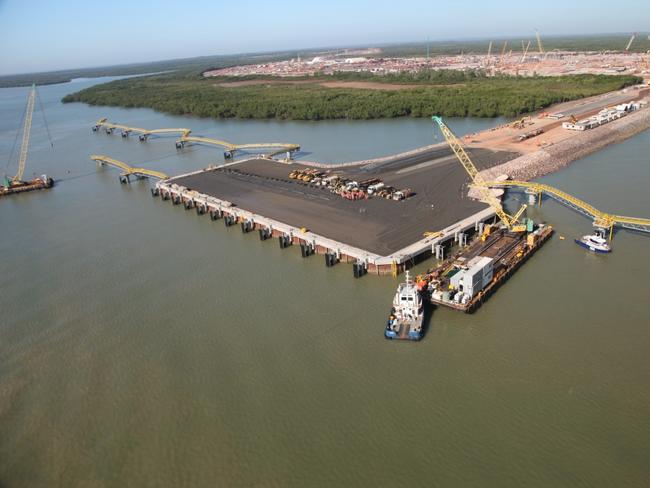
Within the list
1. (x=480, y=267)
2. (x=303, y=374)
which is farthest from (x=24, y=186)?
(x=480, y=267)

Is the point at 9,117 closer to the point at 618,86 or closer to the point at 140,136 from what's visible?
the point at 140,136

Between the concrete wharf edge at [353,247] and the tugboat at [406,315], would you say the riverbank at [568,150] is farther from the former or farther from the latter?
the tugboat at [406,315]

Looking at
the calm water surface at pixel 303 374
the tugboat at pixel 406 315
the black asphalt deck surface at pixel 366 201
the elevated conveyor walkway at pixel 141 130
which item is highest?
the elevated conveyor walkway at pixel 141 130

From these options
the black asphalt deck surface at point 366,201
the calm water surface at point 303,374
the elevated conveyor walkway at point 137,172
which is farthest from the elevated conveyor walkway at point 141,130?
the calm water surface at point 303,374

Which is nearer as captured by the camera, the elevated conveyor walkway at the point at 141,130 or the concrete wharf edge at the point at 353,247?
the concrete wharf edge at the point at 353,247

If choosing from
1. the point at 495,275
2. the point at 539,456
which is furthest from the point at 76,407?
the point at 495,275

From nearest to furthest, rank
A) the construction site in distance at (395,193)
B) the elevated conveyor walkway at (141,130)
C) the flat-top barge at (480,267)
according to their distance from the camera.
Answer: the flat-top barge at (480,267) → the construction site in distance at (395,193) → the elevated conveyor walkway at (141,130)
